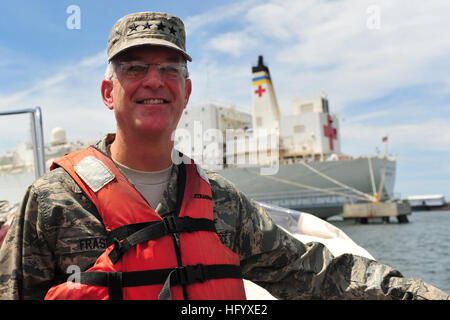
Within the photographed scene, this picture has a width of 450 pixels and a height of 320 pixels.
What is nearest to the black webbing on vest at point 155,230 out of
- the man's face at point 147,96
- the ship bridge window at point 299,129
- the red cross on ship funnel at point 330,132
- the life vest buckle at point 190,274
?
the life vest buckle at point 190,274

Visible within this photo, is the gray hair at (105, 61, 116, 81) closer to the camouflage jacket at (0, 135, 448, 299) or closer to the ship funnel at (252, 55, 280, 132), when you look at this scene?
the camouflage jacket at (0, 135, 448, 299)

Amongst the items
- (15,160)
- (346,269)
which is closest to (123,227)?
(346,269)

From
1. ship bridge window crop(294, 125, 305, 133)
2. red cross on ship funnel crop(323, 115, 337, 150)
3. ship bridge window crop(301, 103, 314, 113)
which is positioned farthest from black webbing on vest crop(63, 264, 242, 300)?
ship bridge window crop(301, 103, 314, 113)

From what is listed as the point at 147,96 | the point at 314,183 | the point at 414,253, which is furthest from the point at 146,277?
the point at 314,183

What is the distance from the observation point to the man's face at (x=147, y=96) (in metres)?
1.57

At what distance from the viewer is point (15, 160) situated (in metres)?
25.9

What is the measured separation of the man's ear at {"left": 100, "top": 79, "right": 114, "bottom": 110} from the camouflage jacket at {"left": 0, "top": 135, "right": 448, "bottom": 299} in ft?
0.63

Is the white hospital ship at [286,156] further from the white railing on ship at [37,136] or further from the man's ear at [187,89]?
the man's ear at [187,89]

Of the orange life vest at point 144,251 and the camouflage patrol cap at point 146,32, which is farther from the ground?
the camouflage patrol cap at point 146,32

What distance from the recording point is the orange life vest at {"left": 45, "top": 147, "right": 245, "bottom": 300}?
56.4 inches

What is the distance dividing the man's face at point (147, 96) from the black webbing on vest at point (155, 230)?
35 cm

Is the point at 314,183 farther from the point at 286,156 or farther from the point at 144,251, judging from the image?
the point at 144,251

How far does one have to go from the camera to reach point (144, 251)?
149 centimetres

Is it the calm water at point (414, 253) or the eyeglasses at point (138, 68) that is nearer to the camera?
the eyeglasses at point (138, 68)
